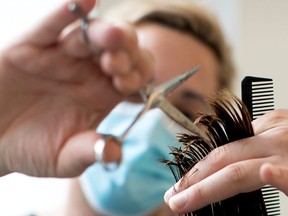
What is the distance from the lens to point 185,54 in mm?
977

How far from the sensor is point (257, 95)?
39 centimetres

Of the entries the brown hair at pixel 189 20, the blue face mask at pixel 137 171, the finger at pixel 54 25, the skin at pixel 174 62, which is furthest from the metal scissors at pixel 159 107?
the brown hair at pixel 189 20

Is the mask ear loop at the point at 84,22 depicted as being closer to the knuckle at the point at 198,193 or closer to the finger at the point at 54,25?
the finger at the point at 54,25

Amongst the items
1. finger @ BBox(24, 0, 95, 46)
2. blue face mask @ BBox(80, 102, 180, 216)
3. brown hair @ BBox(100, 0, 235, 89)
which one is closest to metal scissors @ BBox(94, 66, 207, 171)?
finger @ BBox(24, 0, 95, 46)

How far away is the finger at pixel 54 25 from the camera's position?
41cm

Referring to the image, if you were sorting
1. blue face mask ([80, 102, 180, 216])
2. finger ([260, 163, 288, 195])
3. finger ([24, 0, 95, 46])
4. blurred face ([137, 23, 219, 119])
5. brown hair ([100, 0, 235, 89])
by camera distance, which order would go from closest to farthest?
finger ([260, 163, 288, 195]), finger ([24, 0, 95, 46]), blue face mask ([80, 102, 180, 216]), blurred face ([137, 23, 219, 119]), brown hair ([100, 0, 235, 89])

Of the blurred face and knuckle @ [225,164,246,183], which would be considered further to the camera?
the blurred face

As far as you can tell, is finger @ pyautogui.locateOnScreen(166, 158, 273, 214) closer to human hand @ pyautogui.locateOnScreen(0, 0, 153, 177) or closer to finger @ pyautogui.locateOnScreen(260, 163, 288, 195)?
finger @ pyautogui.locateOnScreen(260, 163, 288, 195)

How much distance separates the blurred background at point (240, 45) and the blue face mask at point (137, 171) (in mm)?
188

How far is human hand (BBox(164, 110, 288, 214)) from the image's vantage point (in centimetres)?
34

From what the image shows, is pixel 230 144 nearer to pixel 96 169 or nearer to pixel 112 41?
pixel 112 41

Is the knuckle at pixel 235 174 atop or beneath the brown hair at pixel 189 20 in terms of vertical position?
beneath

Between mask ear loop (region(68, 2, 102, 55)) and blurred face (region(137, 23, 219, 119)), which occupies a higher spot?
mask ear loop (region(68, 2, 102, 55))

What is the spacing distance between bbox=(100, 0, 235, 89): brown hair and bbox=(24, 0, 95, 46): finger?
0.63 metres
